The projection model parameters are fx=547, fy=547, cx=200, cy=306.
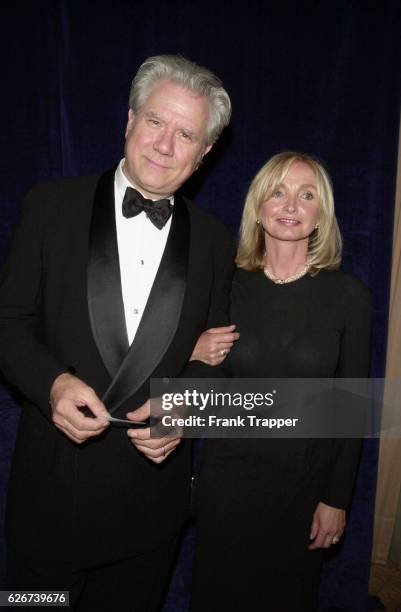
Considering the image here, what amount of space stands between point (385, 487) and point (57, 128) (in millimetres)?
2198

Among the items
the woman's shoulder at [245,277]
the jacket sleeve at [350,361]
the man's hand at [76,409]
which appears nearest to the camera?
the man's hand at [76,409]

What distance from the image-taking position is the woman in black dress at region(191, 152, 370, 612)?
184cm

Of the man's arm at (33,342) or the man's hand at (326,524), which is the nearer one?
the man's arm at (33,342)

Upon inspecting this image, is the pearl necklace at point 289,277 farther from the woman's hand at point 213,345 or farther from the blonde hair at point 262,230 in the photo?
the woman's hand at point 213,345

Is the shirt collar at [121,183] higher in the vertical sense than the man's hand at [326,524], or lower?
higher

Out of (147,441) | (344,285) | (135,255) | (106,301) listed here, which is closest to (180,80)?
(135,255)

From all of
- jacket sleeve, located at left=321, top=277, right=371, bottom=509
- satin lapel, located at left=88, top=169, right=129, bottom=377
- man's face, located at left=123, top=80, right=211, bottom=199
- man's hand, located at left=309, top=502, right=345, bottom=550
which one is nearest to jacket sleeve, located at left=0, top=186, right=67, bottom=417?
satin lapel, located at left=88, top=169, right=129, bottom=377

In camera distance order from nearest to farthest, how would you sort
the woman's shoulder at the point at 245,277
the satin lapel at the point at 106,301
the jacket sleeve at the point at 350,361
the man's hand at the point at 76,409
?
1. the man's hand at the point at 76,409
2. the satin lapel at the point at 106,301
3. the jacket sleeve at the point at 350,361
4. the woman's shoulder at the point at 245,277

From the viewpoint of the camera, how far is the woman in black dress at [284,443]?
1.84 m

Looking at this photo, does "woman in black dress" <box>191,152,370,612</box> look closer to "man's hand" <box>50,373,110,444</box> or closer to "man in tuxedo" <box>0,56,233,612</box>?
"man in tuxedo" <box>0,56,233,612</box>

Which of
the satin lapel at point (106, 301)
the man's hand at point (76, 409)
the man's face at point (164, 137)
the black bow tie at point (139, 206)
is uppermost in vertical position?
the man's face at point (164, 137)

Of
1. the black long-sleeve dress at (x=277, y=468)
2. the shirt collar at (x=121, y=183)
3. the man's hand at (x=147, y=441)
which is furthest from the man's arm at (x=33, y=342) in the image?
the black long-sleeve dress at (x=277, y=468)

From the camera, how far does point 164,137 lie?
1455mm

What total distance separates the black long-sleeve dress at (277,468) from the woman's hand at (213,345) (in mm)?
236
